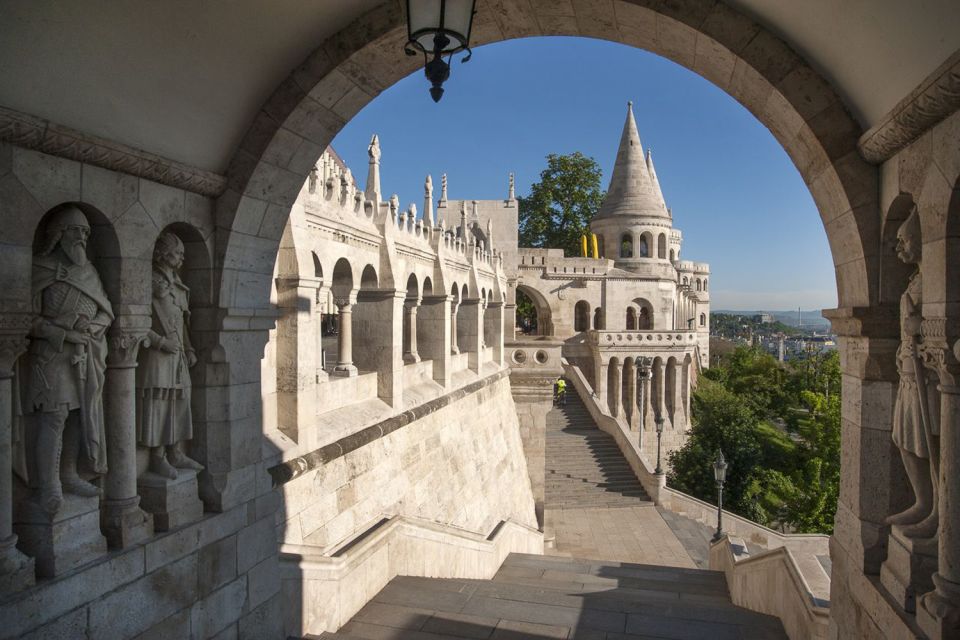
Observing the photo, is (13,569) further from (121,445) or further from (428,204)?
(428,204)

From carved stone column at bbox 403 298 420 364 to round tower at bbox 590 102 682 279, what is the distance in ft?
97.1

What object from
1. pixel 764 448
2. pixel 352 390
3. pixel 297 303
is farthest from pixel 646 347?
pixel 297 303

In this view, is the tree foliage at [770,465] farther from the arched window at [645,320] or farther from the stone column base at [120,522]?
the stone column base at [120,522]

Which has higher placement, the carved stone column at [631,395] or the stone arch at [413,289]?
the stone arch at [413,289]

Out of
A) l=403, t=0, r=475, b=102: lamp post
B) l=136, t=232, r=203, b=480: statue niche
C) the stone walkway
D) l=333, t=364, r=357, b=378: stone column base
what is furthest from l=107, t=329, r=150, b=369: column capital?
the stone walkway

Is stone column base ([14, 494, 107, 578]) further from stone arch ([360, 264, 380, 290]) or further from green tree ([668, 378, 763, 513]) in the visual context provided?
green tree ([668, 378, 763, 513])

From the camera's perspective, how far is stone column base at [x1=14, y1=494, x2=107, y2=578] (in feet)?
10.9

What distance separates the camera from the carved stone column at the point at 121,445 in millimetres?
3766

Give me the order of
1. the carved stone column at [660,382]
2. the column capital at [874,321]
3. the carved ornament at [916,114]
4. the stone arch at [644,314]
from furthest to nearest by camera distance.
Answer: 1. the stone arch at [644,314]
2. the carved stone column at [660,382]
3. the column capital at [874,321]
4. the carved ornament at [916,114]

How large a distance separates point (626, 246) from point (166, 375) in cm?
4049

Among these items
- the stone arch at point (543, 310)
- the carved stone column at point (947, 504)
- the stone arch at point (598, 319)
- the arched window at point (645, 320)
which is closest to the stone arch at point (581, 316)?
the stone arch at point (598, 319)

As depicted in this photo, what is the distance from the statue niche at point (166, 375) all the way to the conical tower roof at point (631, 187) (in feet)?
129

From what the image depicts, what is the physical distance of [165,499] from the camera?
4102 mm

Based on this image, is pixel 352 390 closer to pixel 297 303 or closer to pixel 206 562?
pixel 297 303
